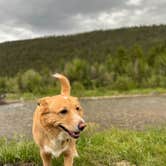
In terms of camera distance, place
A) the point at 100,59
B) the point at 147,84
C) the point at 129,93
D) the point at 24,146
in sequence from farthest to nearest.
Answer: the point at 100,59
the point at 147,84
the point at 129,93
the point at 24,146

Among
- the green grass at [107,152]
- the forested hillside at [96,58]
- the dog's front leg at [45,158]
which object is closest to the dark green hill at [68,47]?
the forested hillside at [96,58]

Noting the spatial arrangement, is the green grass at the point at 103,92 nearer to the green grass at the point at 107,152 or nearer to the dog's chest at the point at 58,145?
the green grass at the point at 107,152

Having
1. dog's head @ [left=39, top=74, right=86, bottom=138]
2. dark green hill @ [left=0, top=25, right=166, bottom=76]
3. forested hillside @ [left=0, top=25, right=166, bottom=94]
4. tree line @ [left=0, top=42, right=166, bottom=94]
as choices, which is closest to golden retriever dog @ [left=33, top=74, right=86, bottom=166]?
dog's head @ [left=39, top=74, right=86, bottom=138]

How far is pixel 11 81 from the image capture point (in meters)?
67.5

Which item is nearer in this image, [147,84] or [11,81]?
[147,84]

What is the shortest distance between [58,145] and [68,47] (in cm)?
7673

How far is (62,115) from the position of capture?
19.1 feet

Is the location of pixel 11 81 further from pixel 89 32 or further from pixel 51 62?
pixel 89 32

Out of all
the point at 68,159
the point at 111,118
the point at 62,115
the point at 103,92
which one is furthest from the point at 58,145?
the point at 103,92

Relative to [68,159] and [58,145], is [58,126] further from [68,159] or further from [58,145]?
[68,159]

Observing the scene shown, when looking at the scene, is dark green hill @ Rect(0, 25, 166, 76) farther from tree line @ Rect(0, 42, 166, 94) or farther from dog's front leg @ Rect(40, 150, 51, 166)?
dog's front leg @ Rect(40, 150, 51, 166)

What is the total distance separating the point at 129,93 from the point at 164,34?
34.0m

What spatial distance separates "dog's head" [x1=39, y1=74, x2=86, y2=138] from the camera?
18.6ft

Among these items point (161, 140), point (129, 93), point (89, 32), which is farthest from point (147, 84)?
point (161, 140)
